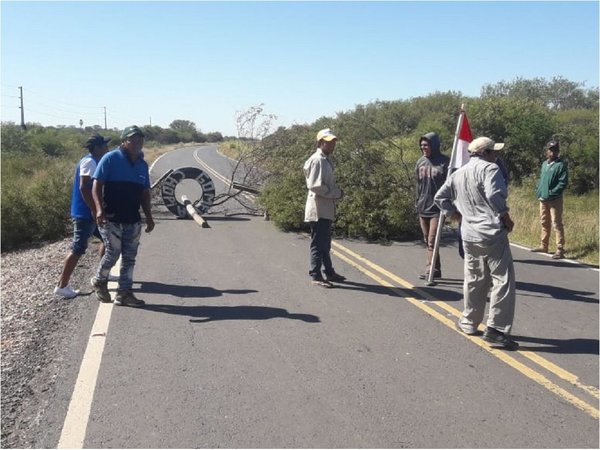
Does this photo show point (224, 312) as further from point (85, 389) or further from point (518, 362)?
point (518, 362)

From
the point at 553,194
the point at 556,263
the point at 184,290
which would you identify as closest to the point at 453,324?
the point at 184,290

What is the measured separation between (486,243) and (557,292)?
284cm

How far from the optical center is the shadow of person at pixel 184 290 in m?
7.42

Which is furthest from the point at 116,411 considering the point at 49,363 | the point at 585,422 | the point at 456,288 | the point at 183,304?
the point at 456,288

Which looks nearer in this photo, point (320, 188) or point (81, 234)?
Answer: point (81, 234)

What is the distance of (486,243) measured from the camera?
226 inches

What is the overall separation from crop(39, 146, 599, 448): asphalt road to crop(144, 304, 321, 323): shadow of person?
0.02m

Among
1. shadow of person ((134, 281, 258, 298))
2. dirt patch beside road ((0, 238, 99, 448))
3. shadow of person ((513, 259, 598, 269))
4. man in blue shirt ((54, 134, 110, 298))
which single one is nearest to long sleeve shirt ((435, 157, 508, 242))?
shadow of person ((134, 281, 258, 298))

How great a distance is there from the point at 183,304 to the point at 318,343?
6.46 feet

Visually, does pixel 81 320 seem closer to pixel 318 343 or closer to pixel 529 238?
pixel 318 343

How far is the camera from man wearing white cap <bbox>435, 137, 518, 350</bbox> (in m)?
5.68

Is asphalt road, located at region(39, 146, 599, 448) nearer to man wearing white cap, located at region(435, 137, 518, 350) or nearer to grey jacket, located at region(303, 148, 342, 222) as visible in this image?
man wearing white cap, located at region(435, 137, 518, 350)

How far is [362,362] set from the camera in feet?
17.2

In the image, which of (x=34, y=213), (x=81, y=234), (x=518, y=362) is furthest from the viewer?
(x=34, y=213)
